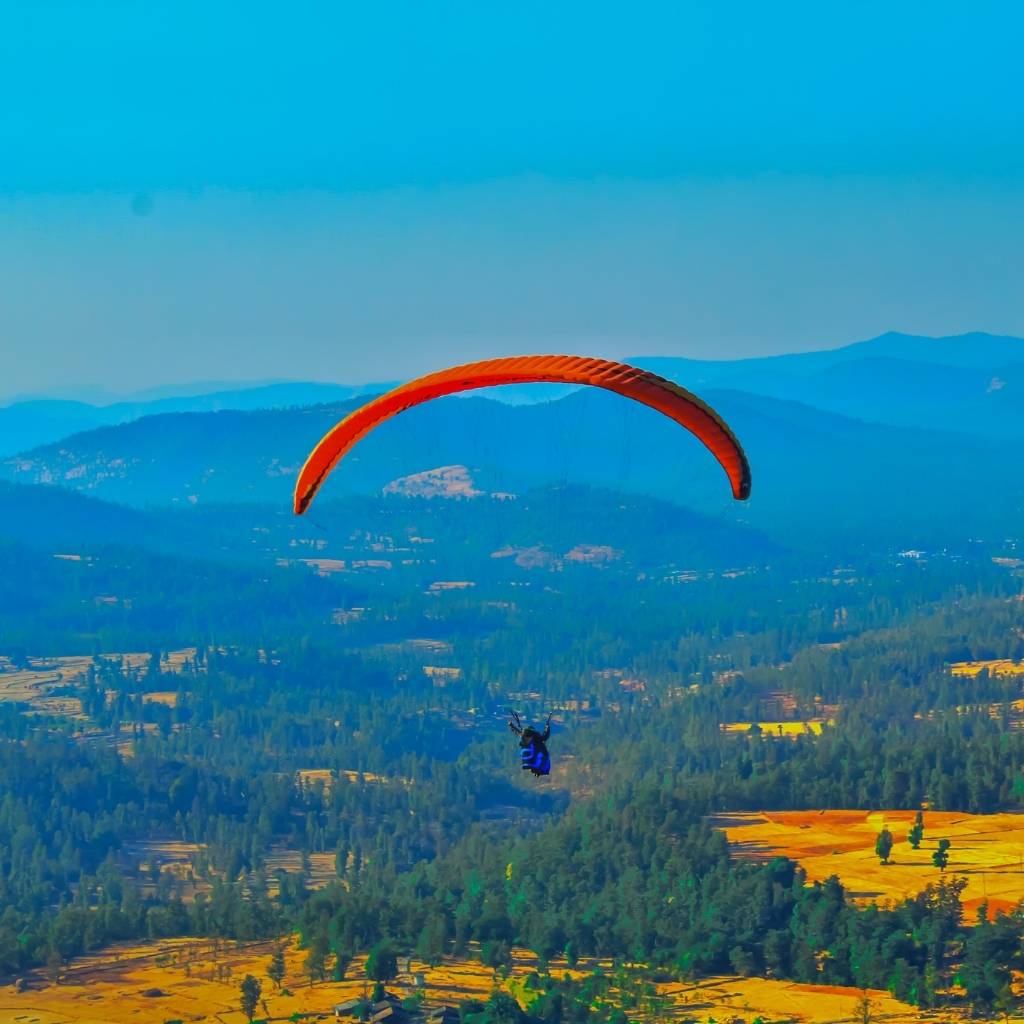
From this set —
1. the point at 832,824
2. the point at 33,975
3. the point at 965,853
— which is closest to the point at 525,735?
the point at 33,975

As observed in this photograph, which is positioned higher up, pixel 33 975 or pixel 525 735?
pixel 525 735

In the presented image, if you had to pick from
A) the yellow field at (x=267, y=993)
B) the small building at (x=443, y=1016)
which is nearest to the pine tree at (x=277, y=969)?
the yellow field at (x=267, y=993)

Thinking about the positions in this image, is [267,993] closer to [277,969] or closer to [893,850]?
[277,969]

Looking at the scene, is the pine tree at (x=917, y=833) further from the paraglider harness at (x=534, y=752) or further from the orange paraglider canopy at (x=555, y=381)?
the paraglider harness at (x=534, y=752)

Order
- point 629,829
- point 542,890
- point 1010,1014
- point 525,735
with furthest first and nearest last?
point 629,829 → point 542,890 → point 1010,1014 → point 525,735

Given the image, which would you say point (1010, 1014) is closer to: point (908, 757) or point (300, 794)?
point (908, 757)

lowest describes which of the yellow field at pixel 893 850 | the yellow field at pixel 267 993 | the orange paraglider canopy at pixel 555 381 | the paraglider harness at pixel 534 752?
the yellow field at pixel 267 993
